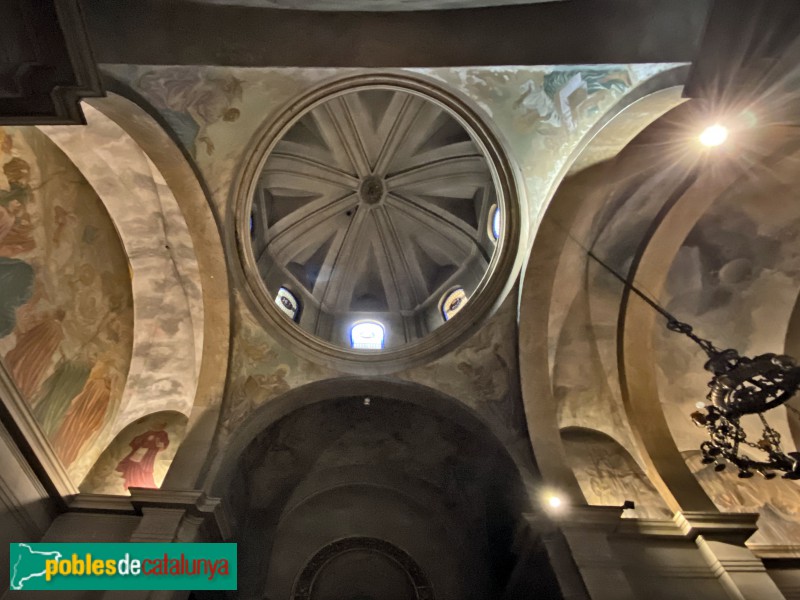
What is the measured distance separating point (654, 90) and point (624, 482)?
5.98m

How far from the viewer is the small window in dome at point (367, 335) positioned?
1196 cm

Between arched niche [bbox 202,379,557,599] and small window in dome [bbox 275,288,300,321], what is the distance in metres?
3.05

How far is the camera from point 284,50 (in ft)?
15.6

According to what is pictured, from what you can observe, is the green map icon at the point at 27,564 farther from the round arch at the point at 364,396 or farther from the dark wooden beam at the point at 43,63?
the dark wooden beam at the point at 43,63

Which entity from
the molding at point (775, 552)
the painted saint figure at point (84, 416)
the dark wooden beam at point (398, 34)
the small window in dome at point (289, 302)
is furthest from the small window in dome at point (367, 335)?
the dark wooden beam at point (398, 34)

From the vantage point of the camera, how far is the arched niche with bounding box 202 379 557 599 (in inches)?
336

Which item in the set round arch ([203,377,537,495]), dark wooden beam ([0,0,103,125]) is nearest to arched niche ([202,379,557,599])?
round arch ([203,377,537,495])

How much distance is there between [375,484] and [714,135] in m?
8.59

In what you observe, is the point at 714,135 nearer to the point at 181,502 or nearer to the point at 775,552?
the point at 775,552

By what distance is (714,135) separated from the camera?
6.85m

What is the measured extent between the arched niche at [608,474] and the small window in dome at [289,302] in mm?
6465

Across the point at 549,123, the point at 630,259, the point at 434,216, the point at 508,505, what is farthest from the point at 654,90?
the point at 434,216

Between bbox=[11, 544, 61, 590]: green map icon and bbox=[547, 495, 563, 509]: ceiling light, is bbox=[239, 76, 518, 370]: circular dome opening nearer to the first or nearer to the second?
bbox=[547, 495, 563, 509]: ceiling light

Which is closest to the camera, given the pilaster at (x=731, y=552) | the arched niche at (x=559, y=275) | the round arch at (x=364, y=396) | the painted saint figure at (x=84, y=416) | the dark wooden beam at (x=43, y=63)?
the dark wooden beam at (x=43, y=63)
